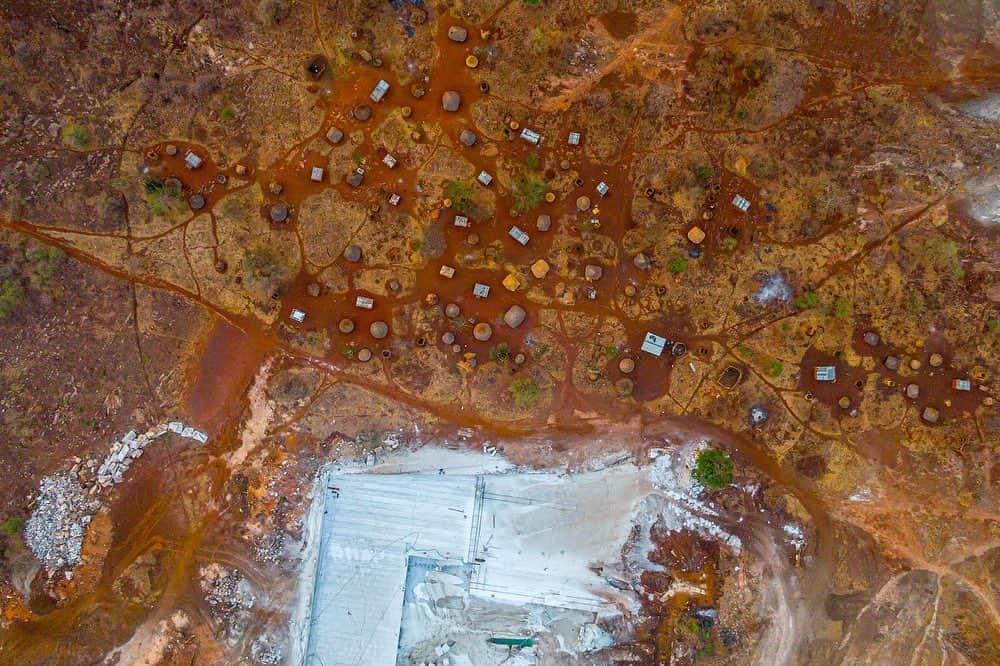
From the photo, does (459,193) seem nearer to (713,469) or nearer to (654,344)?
(654,344)

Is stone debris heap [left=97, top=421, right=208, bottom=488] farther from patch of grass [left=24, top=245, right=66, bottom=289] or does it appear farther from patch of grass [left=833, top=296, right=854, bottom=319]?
patch of grass [left=833, top=296, right=854, bottom=319]

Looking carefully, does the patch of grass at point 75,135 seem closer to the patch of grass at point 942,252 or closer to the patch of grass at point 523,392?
the patch of grass at point 523,392

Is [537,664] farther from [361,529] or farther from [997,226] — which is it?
[997,226]

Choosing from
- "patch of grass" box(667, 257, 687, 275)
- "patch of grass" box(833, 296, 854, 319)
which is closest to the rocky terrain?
"patch of grass" box(667, 257, 687, 275)

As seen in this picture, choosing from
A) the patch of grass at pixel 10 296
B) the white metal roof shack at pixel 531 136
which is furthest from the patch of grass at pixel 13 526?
the white metal roof shack at pixel 531 136

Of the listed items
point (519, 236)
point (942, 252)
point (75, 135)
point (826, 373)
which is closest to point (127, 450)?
point (75, 135)
